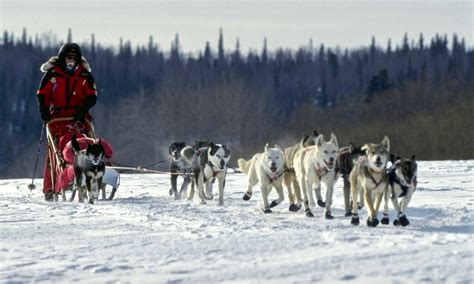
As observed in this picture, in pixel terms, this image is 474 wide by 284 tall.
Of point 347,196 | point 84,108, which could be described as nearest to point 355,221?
point 347,196

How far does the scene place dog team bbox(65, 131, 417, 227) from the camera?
8.05 metres

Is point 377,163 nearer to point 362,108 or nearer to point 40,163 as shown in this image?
point 40,163

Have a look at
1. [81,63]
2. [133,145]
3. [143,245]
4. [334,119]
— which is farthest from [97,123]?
[143,245]

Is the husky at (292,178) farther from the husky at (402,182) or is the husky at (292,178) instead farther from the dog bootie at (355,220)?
the husky at (402,182)

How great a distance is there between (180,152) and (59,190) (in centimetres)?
144

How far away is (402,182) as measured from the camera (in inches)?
315

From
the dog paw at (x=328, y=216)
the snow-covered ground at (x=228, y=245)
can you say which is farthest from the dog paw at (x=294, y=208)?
the dog paw at (x=328, y=216)

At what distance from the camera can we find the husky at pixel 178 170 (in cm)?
1156

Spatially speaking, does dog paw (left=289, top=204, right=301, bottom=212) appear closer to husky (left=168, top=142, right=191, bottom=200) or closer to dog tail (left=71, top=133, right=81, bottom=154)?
husky (left=168, top=142, right=191, bottom=200)

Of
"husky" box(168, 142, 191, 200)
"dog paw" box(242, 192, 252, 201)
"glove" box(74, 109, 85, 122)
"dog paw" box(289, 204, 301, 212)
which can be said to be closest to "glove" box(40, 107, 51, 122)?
"glove" box(74, 109, 85, 122)

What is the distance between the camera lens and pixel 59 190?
1171 cm

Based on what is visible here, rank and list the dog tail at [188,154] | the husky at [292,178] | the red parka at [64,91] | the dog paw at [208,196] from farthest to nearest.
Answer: the red parka at [64,91] → the dog tail at [188,154] → the dog paw at [208,196] → the husky at [292,178]

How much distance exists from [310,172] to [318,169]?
11 centimetres

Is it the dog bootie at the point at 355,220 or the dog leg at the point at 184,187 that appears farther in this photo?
the dog leg at the point at 184,187
